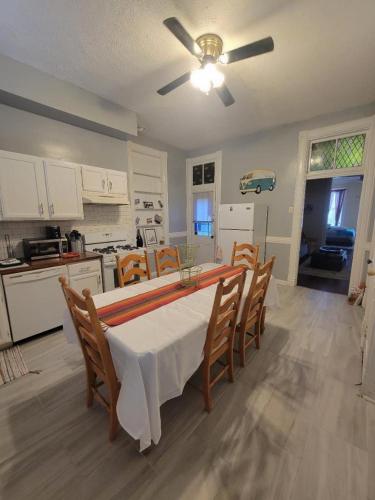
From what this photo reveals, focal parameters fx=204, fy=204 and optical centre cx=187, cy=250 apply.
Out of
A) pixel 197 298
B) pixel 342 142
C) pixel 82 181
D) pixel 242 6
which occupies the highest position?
pixel 242 6

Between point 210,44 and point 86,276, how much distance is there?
2714mm

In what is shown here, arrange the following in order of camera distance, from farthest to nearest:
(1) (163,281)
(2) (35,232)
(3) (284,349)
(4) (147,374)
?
(2) (35,232) → (3) (284,349) → (1) (163,281) → (4) (147,374)

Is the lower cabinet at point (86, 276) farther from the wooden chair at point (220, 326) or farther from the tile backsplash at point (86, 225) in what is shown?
the wooden chair at point (220, 326)

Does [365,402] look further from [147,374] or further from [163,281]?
[163,281]

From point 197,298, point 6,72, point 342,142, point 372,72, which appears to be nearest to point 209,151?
point 342,142

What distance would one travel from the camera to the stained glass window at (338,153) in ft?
10.1

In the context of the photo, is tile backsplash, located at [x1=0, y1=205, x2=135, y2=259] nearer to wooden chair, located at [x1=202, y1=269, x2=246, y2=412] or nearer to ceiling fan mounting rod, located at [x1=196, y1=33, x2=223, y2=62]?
ceiling fan mounting rod, located at [x1=196, y1=33, x2=223, y2=62]

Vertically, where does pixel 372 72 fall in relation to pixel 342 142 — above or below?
above

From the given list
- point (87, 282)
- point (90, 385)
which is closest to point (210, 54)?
point (87, 282)

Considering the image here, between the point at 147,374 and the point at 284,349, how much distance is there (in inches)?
66.5

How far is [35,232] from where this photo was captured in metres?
2.62

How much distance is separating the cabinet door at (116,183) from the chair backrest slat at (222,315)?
2.51 m

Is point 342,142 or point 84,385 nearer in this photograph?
point 84,385

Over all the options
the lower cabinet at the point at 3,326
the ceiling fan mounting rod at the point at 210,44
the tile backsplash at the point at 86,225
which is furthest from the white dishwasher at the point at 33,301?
the ceiling fan mounting rod at the point at 210,44
